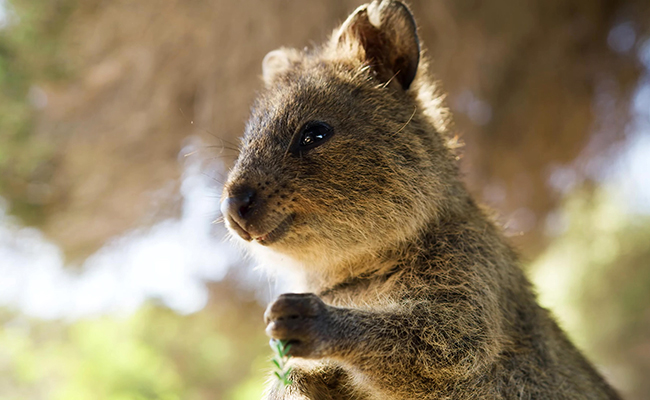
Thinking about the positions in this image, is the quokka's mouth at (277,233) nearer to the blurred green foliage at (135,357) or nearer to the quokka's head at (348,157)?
the quokka's head at (348,157)

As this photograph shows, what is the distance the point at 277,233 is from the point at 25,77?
269cm

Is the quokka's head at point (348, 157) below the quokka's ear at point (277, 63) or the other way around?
below

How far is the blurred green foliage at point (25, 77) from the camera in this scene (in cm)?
319

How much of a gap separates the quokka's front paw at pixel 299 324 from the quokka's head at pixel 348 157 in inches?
14.6

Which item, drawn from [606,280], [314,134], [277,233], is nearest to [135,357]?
[277,233]

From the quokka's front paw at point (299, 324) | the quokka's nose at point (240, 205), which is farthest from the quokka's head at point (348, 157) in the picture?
the quokka's front paw at point (299, 324)

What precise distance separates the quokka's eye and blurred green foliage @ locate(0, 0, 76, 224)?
2258 millimetres

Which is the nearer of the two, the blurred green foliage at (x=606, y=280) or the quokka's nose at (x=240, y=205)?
the quokka's nose at (x=240, y=205)

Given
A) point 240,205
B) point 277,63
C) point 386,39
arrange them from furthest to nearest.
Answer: point 277,63, point 386,39, point 240,205

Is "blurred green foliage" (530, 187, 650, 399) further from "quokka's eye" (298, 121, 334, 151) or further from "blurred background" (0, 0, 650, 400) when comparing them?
"quokka's eye" (298, 121, 334, 151)

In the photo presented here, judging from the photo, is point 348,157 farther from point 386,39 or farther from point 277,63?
point 277,63

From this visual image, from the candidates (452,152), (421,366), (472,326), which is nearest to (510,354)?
(472,326)

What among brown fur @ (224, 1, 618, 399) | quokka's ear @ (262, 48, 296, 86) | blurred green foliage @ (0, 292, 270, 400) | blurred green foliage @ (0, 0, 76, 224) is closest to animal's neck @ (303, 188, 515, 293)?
brown fur @ (224, 1, 618, 399)

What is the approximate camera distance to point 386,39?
7.70ft
